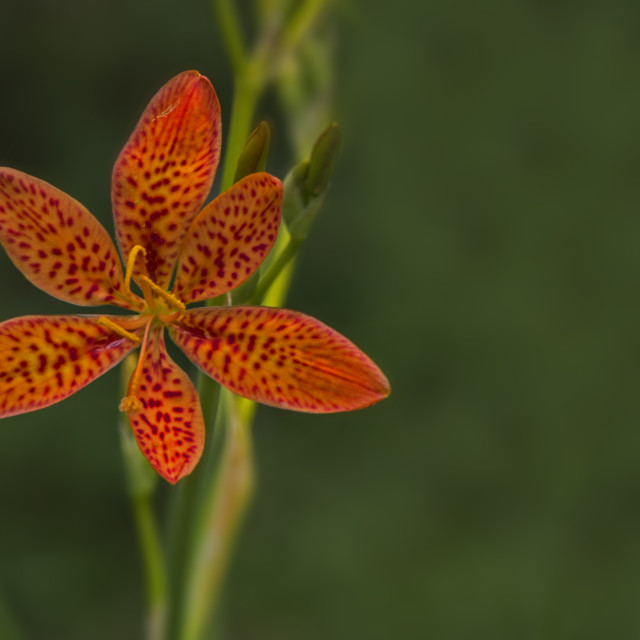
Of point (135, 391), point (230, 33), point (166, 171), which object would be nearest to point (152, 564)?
point (135, 391)

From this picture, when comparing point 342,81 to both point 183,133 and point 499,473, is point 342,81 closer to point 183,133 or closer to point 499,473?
point 183,133

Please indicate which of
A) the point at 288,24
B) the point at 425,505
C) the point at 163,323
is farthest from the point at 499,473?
the point at 163,323

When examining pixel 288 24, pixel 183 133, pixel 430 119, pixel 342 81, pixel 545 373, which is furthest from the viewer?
pixel 430 119

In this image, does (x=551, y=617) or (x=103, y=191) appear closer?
(x=551, y=617)

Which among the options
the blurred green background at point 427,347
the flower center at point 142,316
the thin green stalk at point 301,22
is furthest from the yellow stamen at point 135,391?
the blurred green background at point 427,347

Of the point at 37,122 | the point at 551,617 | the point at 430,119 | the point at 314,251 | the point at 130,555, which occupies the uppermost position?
the point at 430,119

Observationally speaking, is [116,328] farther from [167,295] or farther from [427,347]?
[427,347]
